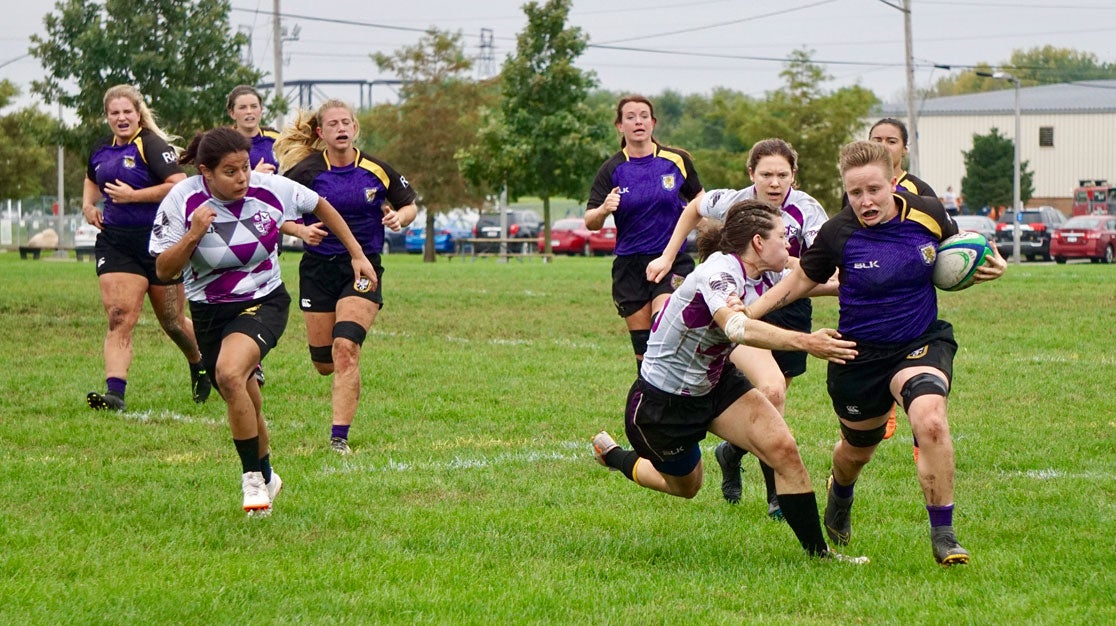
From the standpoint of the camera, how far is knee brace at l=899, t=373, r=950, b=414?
5727 mm

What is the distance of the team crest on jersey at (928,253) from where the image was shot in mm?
6004

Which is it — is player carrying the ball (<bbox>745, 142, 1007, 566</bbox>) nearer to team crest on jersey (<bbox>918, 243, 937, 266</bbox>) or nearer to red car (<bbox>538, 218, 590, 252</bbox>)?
team crest on jersey (<bbox>918, 243, 937, 266</bbox>)

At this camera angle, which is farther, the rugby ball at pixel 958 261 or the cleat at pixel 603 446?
the cleat at pixel 603 446

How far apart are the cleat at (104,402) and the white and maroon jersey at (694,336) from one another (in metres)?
5.36

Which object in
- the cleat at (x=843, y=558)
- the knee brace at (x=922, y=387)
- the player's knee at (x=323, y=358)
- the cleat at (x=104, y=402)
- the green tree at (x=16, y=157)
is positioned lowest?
the cleat at (x=843, y=558)

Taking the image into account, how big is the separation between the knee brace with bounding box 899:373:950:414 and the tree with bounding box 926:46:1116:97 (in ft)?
274

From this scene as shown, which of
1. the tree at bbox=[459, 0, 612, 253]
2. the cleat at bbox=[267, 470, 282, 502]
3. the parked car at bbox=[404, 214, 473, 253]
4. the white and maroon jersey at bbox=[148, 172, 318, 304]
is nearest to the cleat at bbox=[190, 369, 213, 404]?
the white and maroon jersey at bbox=[148, 172, 318, 304]

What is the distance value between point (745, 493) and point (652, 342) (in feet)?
5.57

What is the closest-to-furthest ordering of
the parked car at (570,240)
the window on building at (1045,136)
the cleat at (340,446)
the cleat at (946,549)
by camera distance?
1. the cleat at (946,549)
2. the cleat at (340,446)
3. the parked car at (570,240)
4. the window on building at (1045,136)

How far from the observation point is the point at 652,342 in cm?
Result: 625

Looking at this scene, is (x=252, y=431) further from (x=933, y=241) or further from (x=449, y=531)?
(x=933, y=241)

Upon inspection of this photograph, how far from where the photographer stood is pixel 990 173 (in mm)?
67375

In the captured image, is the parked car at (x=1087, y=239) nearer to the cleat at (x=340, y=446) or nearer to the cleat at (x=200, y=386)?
the cleat at (x=200, y=386)

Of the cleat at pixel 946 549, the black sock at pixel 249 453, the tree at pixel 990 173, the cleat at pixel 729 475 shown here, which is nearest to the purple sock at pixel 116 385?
the black sock at pixel 249 453
